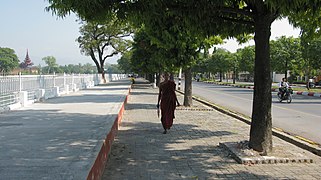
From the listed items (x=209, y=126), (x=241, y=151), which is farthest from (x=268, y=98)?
(x=209, y=126)

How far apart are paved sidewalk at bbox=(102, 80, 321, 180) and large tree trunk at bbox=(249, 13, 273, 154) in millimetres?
547

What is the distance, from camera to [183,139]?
26.8ft

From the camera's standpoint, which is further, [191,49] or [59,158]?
[191,49]

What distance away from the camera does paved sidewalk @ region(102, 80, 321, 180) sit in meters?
5.36

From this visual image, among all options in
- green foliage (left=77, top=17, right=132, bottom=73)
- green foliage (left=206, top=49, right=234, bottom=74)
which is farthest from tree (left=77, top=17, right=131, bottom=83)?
green foliage (left=206, top=49, right=234, bottom=74)

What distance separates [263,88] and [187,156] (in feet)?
6.44

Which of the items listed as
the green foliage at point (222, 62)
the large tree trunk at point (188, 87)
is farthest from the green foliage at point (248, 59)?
the large tree trunk at point (188, 87)

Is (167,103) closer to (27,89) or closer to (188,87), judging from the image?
(188,87)

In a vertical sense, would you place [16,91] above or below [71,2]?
below

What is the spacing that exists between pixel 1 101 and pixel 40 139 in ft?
18.0

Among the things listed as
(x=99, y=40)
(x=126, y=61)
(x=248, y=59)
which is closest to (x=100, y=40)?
(x=99, y=40)

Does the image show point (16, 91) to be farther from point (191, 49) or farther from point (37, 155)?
point (37, 155)

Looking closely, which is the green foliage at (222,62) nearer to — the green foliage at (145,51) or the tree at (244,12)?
the green foliage at (145,51)

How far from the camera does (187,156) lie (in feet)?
21.4
